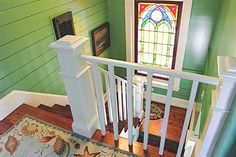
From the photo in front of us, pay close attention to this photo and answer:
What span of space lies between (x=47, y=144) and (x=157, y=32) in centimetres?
267

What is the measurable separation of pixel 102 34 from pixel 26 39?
1651 millimetres

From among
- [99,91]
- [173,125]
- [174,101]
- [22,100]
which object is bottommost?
[173,125]

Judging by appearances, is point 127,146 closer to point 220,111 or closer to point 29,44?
point 220,111

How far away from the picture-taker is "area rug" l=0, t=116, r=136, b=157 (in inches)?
62.6

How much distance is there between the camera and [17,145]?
165 centimetres

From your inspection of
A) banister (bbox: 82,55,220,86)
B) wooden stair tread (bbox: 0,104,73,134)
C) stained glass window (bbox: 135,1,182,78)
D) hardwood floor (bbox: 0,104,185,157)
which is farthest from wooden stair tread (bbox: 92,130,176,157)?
stained glass window (bbox: 135,1,182,78)

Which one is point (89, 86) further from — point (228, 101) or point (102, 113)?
point (228, 101)

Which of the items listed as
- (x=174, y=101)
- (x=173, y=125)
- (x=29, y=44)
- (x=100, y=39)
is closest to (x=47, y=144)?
(x=29, y=44)

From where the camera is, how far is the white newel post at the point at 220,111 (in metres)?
0.91

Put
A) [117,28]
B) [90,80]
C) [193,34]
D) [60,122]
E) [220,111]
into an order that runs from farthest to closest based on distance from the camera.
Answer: [117,28]
[193,34]
[60,122]
[90,80]
[220,111]

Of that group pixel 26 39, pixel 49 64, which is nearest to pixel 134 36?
pixel 49 64

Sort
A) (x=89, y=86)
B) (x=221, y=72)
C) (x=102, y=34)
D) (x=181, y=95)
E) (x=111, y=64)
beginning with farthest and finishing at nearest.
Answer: (x=181, y=95), (x=102, y=34), (x=89, y=86), (x=111, y=64), (x=221, y=72)

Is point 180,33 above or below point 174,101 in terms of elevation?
above

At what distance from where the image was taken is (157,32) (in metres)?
3.49
